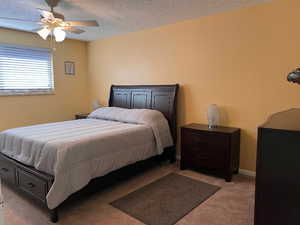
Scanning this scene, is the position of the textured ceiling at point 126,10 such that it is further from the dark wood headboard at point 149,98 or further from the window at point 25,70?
the dark wood headboard at point 149,98

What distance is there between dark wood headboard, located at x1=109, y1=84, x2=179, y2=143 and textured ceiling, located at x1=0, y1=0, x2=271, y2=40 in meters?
1.13

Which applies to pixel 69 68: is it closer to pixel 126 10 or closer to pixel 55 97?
pixel 55 97

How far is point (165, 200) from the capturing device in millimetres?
2549

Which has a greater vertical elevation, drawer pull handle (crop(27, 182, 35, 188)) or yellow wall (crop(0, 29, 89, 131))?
yellow wall (crop(0, 29, 89, 131))

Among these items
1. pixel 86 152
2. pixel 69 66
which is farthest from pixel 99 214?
pixel 69 66

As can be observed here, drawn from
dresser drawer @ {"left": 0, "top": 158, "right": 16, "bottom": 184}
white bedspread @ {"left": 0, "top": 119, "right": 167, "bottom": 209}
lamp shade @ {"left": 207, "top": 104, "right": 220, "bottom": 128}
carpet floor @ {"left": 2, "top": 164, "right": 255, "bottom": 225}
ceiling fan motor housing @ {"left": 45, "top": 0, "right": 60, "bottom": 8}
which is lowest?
carpet floor @ {"left": 2, "top": 164, "right": 255, "bottom": 225}

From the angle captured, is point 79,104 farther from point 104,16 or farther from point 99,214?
point 99,214

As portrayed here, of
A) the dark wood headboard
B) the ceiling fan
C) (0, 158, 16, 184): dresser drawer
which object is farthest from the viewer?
the dark wood headboard

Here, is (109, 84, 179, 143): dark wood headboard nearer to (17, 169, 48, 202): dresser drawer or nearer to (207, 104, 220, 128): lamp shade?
(207, 104, 220, 128): lamp shade

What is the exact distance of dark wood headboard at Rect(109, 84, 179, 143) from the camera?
12.2 ft

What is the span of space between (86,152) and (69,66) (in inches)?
124

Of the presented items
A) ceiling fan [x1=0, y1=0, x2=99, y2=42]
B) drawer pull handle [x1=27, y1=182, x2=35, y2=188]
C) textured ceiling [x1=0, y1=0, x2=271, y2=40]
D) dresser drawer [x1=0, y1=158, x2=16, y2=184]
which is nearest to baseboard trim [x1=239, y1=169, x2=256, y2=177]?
textured ceiling [x1=0, y1=0, x2=271, y2=40]

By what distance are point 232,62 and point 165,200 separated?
214 centimetres

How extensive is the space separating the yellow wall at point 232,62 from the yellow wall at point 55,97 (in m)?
1.47
